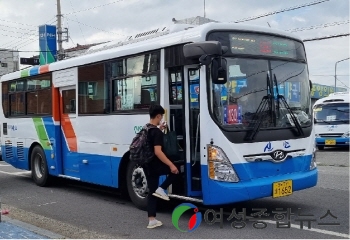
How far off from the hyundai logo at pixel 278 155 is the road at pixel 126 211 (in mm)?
951

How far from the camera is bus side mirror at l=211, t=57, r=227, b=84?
6543 mm

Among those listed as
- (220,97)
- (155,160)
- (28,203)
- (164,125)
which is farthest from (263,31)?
(28,203)

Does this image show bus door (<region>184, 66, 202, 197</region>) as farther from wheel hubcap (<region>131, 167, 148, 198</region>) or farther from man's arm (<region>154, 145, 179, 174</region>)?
wheel hubcap (<region>131, 167, 148, 198</region>)

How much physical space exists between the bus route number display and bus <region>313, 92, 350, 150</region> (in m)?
13.7

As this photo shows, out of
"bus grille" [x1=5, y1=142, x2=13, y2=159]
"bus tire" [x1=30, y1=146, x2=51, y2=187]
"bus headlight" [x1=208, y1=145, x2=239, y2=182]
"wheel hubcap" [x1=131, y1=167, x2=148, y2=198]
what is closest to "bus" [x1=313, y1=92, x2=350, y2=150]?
"bus tire" [x1=30, y1=146, x2=51, y2=187]

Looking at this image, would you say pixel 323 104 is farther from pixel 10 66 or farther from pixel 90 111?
pixel 10 66

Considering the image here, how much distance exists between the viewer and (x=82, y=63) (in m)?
9.52

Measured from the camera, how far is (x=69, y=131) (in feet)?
33.2

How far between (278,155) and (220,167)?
40.2 inches

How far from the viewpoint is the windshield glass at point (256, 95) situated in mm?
6855

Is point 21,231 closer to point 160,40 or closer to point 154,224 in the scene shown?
point 154,224

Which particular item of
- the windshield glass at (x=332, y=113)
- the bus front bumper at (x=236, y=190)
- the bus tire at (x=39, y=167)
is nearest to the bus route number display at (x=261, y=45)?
the bus front bumper at (x=236, y=190)

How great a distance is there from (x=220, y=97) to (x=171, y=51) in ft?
3.80

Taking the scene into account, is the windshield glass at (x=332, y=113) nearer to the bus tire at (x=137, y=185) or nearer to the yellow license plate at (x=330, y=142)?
the yellow license plate at (x=330, y=142)
